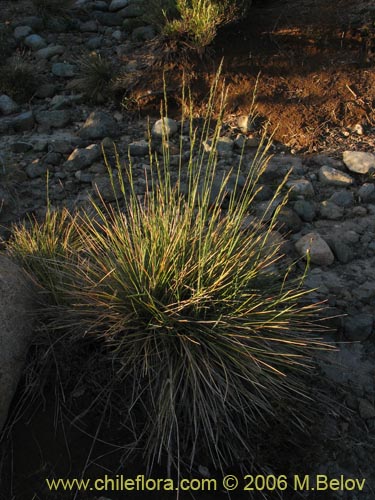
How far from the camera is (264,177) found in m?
4.61

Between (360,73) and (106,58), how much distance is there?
278cm

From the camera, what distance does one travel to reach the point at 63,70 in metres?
6.22

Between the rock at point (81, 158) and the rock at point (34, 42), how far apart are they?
8.13ft

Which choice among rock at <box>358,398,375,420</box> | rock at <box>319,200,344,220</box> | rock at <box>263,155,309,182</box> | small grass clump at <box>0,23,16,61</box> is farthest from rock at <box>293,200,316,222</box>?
small grass clump at <box>0,23,16,61</box>

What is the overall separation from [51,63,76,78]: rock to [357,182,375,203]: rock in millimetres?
3482

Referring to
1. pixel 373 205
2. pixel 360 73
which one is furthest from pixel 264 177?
pixel 360 73

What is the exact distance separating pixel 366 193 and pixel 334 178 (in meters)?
0.30

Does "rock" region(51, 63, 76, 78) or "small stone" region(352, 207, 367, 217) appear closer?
"small stone" region(352, 207, 367, 217)

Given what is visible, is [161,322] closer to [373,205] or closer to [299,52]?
[373,205]

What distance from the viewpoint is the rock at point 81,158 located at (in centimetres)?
484

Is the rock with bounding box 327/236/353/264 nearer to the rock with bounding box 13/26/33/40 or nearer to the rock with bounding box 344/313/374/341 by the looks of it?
the rock with bounding box 344/313/374/341

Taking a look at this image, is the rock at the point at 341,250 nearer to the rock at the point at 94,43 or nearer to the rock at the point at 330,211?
the rock at the point at 330,211

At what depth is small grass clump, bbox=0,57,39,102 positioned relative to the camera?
230 inches

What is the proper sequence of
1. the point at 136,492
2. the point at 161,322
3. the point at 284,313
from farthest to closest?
the point at 284,313, the point at 161,322, the point at 136,492
